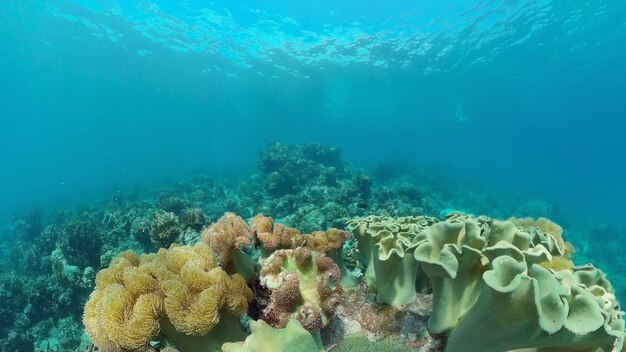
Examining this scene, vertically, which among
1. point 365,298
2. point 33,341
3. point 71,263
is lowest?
point 33,341

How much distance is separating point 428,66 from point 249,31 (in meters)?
25.3

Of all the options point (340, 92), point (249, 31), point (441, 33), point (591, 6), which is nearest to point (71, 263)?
point (249, 31)

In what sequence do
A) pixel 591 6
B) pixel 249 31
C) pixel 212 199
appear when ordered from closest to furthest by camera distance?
pixel 212 199 → pixel 591 6 → pixel 249 31

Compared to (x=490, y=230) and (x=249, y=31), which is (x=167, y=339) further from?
(x=249, y=31)

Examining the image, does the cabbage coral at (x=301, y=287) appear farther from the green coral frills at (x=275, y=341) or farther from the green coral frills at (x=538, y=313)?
the green coral frills at (x=538, y=313)

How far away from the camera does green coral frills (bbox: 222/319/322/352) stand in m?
2.11

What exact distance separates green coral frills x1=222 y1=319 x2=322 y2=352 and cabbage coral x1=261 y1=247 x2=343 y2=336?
383 millimetres

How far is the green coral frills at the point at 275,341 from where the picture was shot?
2111mm

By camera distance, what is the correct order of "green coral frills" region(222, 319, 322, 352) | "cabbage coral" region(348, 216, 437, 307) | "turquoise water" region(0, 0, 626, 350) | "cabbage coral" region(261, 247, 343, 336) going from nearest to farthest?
1. "green coral frills" region(222, 319, 322, 352)
2. "cabbage coral" region(261, 247, 343, 336)
3. "cabbage coral" region(348, 216, 437, 307)
4. "turquoise water" region(0, 0, 626, 350)

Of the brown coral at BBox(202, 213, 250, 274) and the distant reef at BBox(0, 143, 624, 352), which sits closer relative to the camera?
the distant reef at BBox(0, 143, 624, 352)

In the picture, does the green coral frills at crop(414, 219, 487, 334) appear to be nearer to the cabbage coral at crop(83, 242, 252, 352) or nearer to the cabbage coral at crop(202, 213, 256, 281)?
the cabbage coral at crop(83, 242, 252, 352)

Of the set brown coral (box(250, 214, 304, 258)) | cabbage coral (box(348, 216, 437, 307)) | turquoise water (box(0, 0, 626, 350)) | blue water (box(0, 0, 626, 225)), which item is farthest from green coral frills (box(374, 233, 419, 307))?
blue water (box(0, 0, 626, 225))

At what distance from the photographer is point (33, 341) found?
875cm

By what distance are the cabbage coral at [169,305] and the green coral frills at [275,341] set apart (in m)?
0.29
